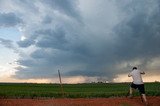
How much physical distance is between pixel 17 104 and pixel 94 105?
5.31 m

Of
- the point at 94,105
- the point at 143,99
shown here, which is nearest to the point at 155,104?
the point at 143,99

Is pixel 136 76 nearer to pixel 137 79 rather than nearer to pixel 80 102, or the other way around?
pixel 137 79

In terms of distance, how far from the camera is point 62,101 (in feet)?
99.1

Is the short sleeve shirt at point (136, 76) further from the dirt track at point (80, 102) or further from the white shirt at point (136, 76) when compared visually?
the dirt track at point (80, 102)

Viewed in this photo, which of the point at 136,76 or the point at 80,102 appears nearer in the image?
the point at 136,76

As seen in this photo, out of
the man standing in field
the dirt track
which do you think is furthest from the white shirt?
the dirt track

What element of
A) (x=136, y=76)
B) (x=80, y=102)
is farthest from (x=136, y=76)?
(x=80, y=102)

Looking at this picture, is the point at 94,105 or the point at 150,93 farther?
the point at 150,93

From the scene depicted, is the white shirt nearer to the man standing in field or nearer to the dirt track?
the man standing in field

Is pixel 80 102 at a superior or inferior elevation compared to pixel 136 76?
inferior

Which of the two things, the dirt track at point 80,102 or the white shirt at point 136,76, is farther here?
the dirt track at point 80,102

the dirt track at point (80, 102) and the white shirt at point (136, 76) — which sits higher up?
the white shirt at point (136, 76)

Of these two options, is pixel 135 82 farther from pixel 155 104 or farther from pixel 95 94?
pixel 95 94

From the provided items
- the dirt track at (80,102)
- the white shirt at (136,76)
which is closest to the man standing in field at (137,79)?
the white shirt at (136,76)
